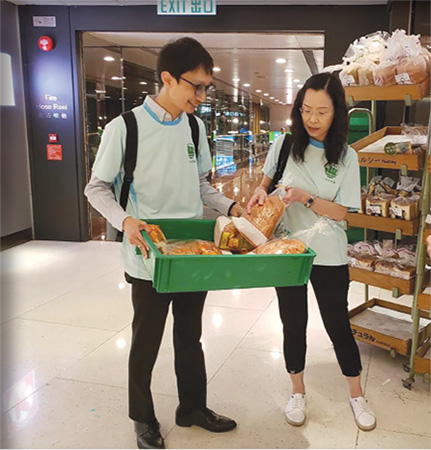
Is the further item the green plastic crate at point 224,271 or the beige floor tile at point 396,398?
the beige floor tile at point 396,398

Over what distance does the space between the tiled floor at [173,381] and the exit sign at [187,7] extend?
3.01 metres

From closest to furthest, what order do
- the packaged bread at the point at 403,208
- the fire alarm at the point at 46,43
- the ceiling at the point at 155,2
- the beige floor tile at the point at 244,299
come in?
1. the packaged bread at the point at 403,208
2. the beige floor tile at the point at 244,299
3. the ceiling at the point at 155,2
4. the fire alarm at the point at 46,43

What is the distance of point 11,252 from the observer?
17.5ft

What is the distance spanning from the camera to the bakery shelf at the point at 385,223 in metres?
2.52

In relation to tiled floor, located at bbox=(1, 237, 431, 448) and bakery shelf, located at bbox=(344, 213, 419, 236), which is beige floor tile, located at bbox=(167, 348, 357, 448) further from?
bakery shelf, located at bbox=(344, 213, 419, 236)

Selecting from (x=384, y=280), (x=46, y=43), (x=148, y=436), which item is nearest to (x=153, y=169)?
(x=148, y=436)

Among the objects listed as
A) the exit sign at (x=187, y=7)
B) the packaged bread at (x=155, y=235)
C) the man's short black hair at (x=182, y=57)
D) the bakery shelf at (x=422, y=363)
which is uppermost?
the exit sign at (x=187, y=7)

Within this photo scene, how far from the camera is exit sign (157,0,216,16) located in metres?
4.99

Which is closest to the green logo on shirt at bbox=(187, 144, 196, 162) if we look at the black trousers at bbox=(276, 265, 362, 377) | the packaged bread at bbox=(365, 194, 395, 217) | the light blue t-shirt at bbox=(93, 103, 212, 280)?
the light blue t-shirt at bbox=(93, 103, 212, 280)

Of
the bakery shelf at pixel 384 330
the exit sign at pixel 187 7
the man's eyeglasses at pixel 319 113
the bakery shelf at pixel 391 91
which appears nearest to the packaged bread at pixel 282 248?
the man's eyeglasses at pixel 319 113

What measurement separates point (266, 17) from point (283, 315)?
4043mm

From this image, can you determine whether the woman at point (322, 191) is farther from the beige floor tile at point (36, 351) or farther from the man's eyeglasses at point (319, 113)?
the beige floor tile at point (36, 351)

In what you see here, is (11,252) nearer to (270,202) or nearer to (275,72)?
(270,202)

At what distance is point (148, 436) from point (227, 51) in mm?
5522
